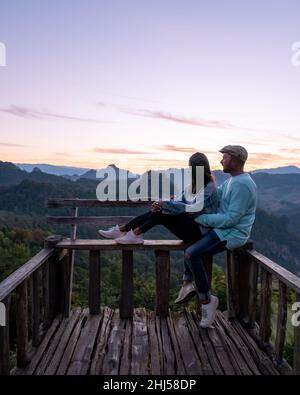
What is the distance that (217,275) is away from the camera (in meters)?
8.07

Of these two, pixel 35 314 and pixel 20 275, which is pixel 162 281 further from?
pixel 20 275

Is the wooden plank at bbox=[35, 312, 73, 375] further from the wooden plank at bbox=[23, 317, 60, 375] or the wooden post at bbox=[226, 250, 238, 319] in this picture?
the wooden post at bbox=[226, 250, 238, 319]

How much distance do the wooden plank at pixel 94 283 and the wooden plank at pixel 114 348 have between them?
24 centimetres

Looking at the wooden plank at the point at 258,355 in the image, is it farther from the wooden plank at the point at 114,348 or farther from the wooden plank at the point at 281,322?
the wooden plank at the point at 114,348

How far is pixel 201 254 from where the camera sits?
394 centimetres

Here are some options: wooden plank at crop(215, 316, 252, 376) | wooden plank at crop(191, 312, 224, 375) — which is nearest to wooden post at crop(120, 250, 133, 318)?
wooden plank at crop(191, 312, 224, 375)

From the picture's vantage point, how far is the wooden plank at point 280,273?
10.1ft

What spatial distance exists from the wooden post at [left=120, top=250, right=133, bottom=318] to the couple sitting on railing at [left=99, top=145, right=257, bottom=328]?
0.42 metres

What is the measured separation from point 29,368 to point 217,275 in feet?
17.2

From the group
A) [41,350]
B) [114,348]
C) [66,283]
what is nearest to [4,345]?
[41,350]

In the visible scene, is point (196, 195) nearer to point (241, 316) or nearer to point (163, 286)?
point (163, 286)

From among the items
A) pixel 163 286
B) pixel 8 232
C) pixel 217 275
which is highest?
pixel 163 286
